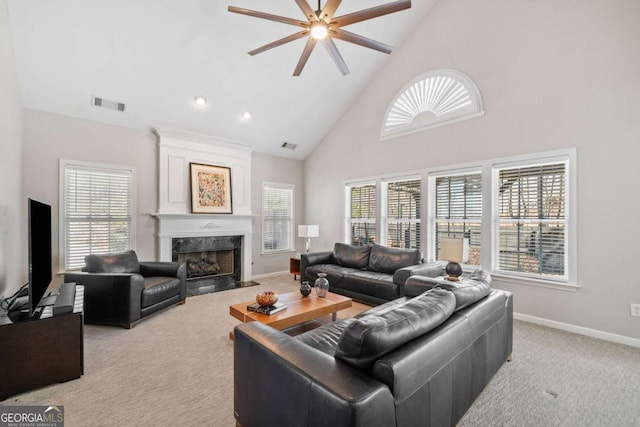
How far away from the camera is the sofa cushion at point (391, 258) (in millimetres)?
4355

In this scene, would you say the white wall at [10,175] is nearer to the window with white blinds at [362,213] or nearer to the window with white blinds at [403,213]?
the window with white blinds at [362,213]

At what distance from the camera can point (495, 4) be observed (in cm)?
394

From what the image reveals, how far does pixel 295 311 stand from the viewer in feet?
9.59

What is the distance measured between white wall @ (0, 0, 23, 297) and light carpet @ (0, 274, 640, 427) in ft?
3.92

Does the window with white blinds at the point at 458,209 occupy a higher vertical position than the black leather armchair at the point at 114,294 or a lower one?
higher

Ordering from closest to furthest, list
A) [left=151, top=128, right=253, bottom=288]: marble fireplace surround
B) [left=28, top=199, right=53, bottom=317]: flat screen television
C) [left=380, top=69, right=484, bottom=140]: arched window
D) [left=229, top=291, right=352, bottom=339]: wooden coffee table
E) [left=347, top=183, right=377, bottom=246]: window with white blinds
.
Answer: [left=28, top=199, right=53, bottom=317]: flat screen television, [left=229, top=291, right=352, bottom=339]: wooden coffee table, [left=380, top=69, right=484, bottom=140]: arched window, [left=151, top=128, right=253, bottom=288]: marble fireplace surround, [left=347, top=183, right=377, bottom=246]: window with white blinds

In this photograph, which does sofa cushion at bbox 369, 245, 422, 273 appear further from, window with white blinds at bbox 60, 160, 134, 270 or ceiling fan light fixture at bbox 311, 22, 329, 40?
window with white blinds at bbox 60, 160, 134, 270

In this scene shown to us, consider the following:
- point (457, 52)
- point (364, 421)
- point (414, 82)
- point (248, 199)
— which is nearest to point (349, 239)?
point (248, 199)

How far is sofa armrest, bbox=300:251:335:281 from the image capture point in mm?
5184

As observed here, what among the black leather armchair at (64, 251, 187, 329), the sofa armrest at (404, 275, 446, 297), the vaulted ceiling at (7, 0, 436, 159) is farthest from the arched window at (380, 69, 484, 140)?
the black leather armchair at (64, 251, 187, 329)

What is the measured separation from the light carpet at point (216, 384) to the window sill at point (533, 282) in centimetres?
52

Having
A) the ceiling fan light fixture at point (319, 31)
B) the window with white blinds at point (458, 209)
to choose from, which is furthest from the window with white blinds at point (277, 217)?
the ceiling fan light fixture at point (319, 31)

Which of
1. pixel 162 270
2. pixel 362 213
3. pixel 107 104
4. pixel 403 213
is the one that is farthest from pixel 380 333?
pixel 107 104

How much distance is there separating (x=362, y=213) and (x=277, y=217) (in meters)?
2.04
